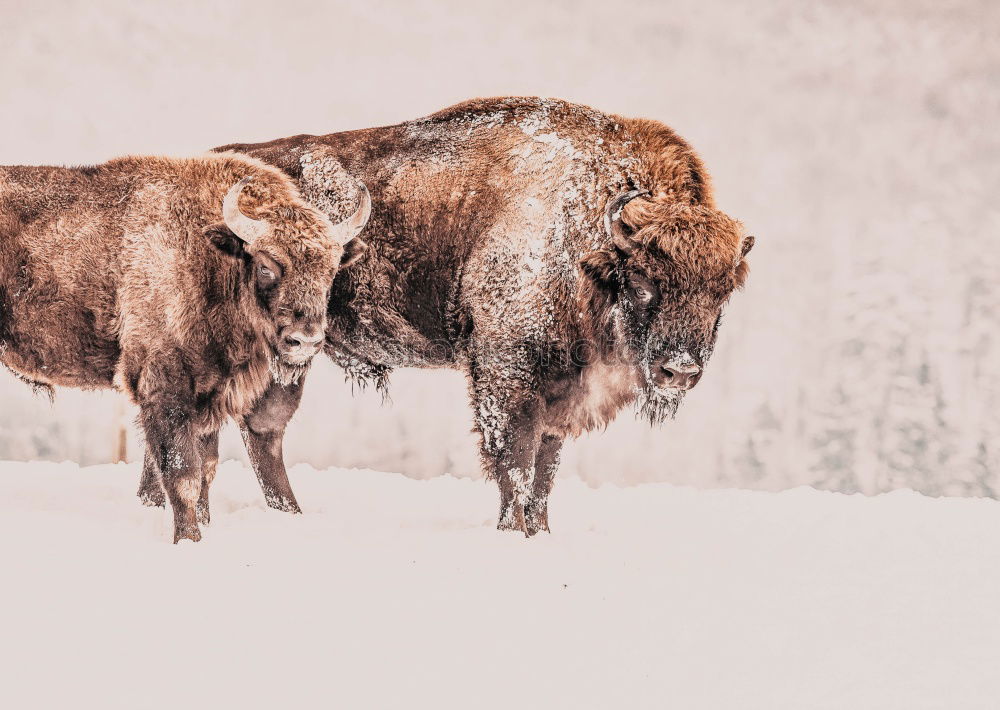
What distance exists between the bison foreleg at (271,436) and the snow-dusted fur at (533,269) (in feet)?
1.77

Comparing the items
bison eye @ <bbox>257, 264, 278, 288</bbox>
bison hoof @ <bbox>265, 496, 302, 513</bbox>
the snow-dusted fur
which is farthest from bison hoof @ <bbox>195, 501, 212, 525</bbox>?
bison eye @ <bbox>257, 264, 278, 288</bbox>

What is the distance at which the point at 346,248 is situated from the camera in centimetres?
742

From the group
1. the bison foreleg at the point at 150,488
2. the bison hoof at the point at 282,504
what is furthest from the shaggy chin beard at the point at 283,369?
the bison foreleg at the point at 150,488

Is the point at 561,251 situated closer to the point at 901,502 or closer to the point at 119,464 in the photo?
the point at 901,502

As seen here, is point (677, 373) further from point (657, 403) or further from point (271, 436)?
point (271, 436)

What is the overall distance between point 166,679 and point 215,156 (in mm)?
4502

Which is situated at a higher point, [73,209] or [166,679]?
[73,209]

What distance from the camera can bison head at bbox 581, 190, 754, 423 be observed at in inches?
263

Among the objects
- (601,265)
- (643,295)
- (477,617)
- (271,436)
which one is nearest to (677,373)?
(643,295)

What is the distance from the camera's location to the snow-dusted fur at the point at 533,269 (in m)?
6.86

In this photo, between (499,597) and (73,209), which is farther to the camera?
(73,209)

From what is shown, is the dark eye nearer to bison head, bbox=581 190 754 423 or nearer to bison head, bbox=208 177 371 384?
bison head, bbox=581 190 754 423

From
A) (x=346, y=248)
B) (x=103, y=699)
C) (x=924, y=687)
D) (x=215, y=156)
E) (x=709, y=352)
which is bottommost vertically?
(x=103, y=699)

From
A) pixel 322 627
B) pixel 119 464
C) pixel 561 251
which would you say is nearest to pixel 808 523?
pixel 561 251
